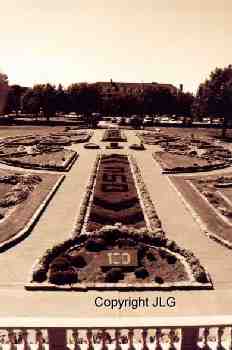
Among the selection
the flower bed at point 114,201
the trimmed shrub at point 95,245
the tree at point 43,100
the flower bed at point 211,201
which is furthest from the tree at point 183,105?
the trimmed shrub at point 95,245

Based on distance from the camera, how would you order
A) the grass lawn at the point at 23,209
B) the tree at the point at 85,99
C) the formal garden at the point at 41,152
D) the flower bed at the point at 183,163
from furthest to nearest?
the tree at the point at 85,99
the formal garden at the point at 41,152
the flower bed at the point at 183,163
the grass lawn at the point at 23,209

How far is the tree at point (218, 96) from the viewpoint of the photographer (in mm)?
87688

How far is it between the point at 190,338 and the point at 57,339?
3107 mm

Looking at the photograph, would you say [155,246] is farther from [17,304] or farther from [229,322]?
[229,322]

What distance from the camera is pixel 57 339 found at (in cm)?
923

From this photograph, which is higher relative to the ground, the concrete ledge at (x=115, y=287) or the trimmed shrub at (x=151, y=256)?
the trimmed shrub at (x=151, y=256)

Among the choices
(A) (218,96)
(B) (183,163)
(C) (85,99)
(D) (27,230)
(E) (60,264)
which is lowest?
(E) (60,264)

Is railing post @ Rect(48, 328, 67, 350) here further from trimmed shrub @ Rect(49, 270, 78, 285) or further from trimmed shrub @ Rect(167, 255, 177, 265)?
trimmed shrub @ Rect(167, 255, 177, 265)

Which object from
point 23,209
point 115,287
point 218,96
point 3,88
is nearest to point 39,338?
point 115,287

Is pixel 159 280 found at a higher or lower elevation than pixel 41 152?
lower

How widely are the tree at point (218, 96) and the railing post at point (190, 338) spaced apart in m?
83.3

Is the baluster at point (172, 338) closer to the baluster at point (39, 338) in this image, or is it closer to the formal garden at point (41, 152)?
the baluster at point (39, 338)

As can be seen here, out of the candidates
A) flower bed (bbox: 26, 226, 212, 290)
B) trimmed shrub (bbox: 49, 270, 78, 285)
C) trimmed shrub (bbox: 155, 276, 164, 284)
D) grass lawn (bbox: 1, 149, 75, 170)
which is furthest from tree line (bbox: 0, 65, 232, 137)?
trimmed shrub (bbox: 49, 270, 78, 285)

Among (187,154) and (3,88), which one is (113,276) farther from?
(187,154)
